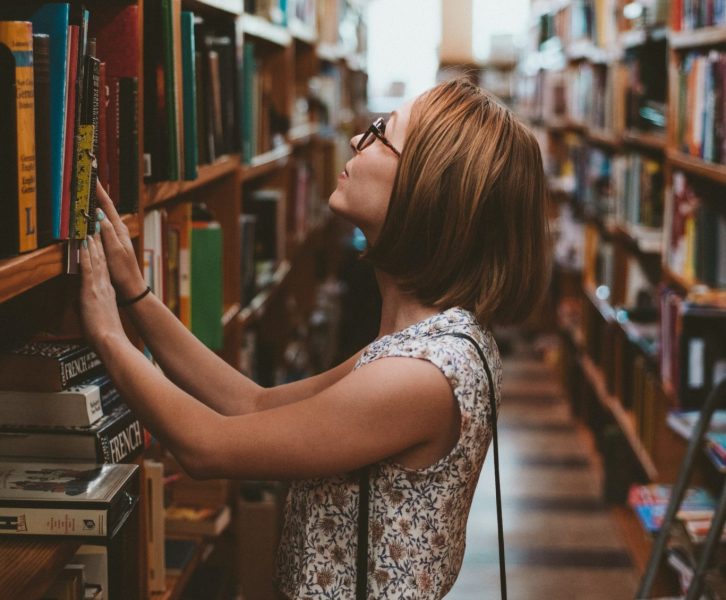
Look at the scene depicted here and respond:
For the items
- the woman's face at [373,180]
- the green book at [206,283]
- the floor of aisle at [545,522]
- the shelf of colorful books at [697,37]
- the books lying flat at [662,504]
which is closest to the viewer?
the woman's face at [373,180]

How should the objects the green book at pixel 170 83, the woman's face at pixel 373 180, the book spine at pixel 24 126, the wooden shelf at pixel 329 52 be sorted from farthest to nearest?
1. the wooden shelf at pixel 329 52
2. the green book at pixel 170 83
3. the woman's face at pixel 373 180
4. the book spine at pixel 24 126

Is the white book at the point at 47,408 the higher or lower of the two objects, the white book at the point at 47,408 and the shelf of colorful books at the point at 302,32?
the lower

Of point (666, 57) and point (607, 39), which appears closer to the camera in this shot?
point (666, 57)

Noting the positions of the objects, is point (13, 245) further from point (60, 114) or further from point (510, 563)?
point (510, 563)

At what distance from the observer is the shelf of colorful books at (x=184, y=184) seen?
1.70 m

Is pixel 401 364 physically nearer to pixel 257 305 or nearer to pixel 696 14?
pixel 257 305

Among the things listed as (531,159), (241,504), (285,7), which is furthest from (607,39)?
(531,159)

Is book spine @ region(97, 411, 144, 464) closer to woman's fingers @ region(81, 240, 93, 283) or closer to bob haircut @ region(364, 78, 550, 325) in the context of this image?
woman's fingers @ region(81, 240, 93, 283)

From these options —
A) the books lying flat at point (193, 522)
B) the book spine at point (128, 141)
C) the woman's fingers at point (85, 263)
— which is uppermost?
the book spine at point (128, 141)

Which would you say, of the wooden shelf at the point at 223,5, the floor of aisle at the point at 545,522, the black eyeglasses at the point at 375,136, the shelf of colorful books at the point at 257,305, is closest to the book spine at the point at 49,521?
the black eyeglasses at the point at 375,136

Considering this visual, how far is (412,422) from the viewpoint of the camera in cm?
123

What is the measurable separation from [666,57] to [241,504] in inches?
96.7

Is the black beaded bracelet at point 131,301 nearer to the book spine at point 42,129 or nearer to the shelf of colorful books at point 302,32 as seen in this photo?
the book spine at point 42,129

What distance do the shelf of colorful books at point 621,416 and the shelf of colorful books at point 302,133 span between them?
5.89 ft
